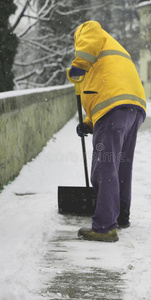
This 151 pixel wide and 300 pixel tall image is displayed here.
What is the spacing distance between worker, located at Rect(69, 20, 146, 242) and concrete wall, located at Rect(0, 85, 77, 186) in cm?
173

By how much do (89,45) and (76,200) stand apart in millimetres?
1431

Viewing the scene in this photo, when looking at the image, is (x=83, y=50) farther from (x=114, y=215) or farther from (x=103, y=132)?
(x=114, y=215)

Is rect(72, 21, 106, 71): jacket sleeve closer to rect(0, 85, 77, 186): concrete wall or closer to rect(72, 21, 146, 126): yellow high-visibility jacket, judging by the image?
rect(72, 21, 146, 126): yellow high-visibility jacket

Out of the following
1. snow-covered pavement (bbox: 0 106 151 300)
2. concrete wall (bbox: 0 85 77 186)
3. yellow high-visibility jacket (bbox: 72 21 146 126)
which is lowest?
snow-covered pavement (bbox: 0 106 151 300)

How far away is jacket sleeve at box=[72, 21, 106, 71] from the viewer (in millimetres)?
2705

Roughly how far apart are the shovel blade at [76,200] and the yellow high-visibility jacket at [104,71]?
0.85 meters

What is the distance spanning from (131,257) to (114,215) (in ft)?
1.22

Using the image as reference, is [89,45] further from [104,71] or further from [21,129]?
[21,129]

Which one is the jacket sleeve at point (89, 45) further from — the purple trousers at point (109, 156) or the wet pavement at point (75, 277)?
the wet pavement at point (75, 277)

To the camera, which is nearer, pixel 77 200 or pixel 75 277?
pixel 75 277

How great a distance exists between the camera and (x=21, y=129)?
5230 millimetres

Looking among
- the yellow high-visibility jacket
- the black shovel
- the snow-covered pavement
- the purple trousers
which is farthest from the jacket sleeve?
the snow-covered pavement

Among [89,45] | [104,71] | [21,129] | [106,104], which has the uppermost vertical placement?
[89,45]

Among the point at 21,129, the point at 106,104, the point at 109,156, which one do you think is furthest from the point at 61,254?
the point at 21,129
